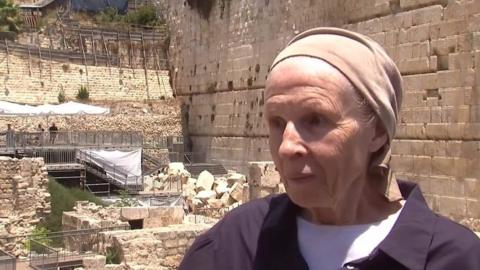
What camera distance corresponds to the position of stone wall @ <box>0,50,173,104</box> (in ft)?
78.6

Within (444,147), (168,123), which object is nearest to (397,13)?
(444,147)

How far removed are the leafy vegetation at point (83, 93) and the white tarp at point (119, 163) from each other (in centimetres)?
506

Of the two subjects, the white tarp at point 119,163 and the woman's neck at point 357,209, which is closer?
the woman's neck at point 357,209

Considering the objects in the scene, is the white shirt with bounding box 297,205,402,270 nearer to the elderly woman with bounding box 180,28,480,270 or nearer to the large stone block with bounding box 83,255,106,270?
the elderly woman with bounding box 180,28,480,270

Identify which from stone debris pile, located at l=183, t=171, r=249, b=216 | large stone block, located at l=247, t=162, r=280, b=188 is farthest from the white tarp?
large stone block, located at l=247, t=162, r=280, b=188

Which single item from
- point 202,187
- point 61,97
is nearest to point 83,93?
point 61,97

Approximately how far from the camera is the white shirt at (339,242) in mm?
1691

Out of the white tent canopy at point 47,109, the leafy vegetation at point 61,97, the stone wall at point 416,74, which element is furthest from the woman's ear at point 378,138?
A: the leafy vegetation at point 61,97

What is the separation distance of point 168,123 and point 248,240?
2349 cm

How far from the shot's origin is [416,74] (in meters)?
13.3

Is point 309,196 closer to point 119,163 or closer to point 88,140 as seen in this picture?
point 119,163

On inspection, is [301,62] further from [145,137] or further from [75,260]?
[145,137]

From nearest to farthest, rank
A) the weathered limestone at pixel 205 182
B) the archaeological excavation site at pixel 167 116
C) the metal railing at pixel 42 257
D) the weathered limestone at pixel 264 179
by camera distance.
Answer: the metal railing at pixel 42 257 → the weathered limestone at pixel 264 179 → the archaeological excavation site at pixel 167 116 → the weathered limestone at pixel 205 182

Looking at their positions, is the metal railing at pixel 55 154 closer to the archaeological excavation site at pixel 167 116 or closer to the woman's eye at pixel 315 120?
the archaeological excavation site at pixel 167 116
